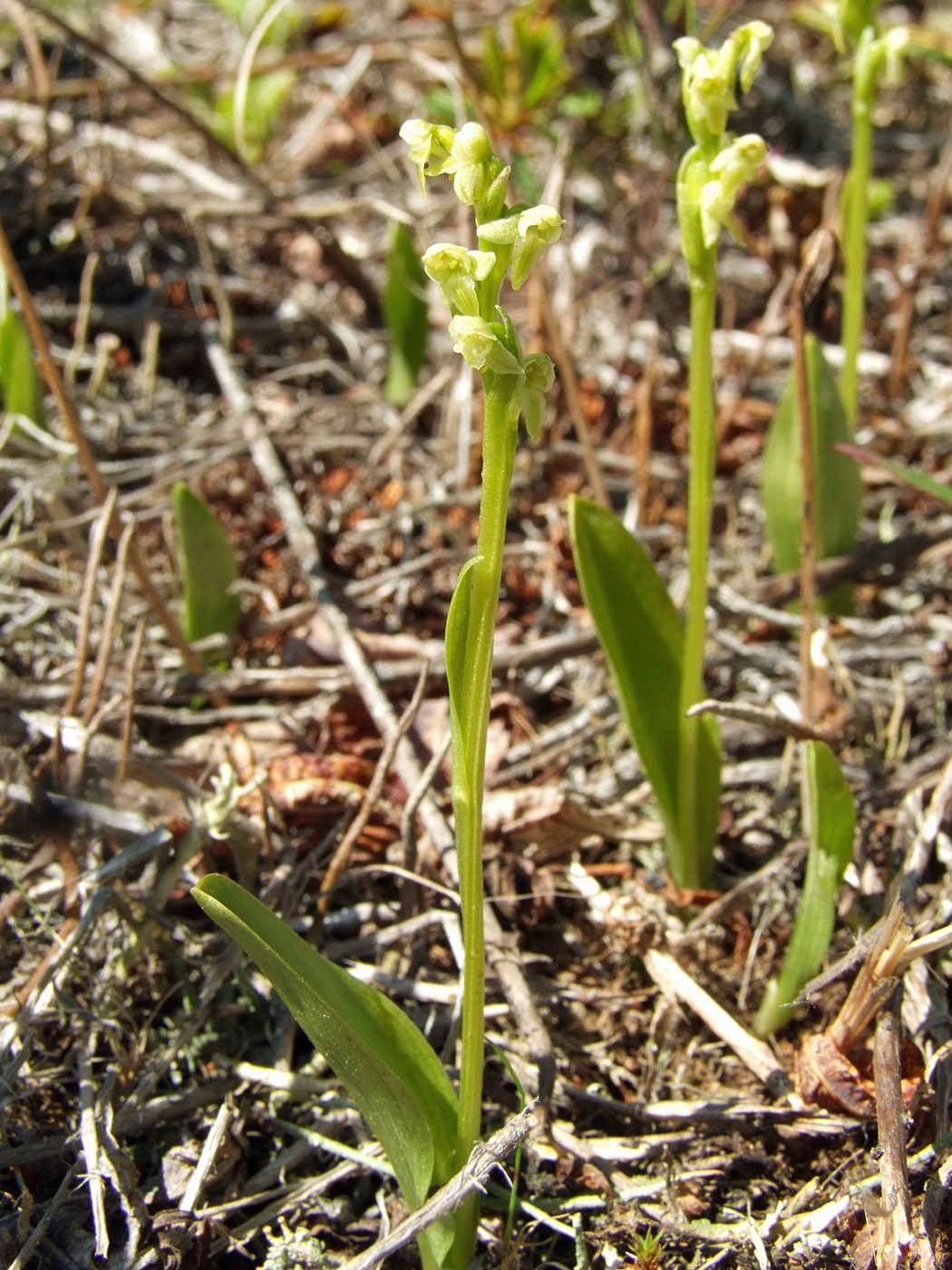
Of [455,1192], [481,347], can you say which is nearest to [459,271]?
[481,347]

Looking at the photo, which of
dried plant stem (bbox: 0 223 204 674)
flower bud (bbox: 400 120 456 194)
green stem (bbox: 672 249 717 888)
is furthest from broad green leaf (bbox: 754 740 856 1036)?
dried plant stem (bbox: 0 223 204 674)

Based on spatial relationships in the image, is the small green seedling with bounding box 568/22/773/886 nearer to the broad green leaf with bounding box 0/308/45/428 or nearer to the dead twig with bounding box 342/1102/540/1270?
the dead twig with bounding box 342/1102/540/1270

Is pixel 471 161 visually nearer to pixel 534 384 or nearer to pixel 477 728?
pixel 534 384

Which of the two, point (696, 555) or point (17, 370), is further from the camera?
point (17, 370)

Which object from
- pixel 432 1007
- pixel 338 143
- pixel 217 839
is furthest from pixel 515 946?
pixel 338 143

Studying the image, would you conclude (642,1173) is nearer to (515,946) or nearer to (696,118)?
(515,946)
